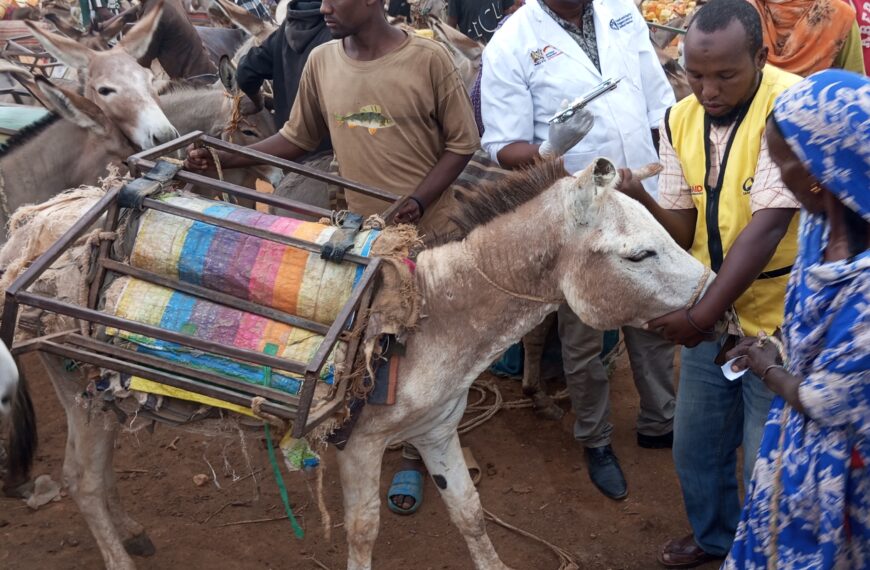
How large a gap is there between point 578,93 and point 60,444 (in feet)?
11.6

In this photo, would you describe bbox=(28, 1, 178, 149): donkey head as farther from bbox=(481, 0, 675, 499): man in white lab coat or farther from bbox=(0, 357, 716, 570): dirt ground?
bbox=(481, 0, 675, 499): man in white lab coat

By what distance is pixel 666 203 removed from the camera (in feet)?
9.65

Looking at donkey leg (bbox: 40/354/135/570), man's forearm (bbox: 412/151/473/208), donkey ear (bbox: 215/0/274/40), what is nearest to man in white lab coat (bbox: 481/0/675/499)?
man's forearm (bbox: 412/151/473/208)

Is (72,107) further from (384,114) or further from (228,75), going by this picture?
(384,114)

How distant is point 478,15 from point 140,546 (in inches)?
234

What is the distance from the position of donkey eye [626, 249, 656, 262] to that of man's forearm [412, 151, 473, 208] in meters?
1.22

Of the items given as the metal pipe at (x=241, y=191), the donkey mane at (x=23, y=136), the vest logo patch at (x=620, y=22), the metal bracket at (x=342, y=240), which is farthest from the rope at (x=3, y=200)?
the vest logo patch at (x=620, y=22)

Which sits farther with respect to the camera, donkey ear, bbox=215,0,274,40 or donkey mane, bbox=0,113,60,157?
donkey ear, bbox=215,0,274,40

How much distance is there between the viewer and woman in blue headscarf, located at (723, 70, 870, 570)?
182cm

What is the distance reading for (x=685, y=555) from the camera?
3.59 meters

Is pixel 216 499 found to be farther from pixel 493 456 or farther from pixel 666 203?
pixel 666 203

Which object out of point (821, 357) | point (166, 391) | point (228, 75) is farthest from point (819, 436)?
point (228, 75)

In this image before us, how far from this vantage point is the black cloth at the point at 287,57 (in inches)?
198

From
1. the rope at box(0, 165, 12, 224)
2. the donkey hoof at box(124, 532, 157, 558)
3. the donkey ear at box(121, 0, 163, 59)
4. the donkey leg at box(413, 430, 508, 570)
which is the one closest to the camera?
the donkey leg at box(413, 430, 508, 570)
